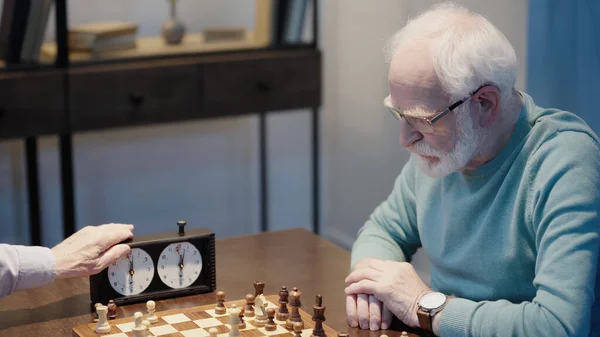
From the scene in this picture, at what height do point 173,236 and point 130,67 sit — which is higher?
point 130,67

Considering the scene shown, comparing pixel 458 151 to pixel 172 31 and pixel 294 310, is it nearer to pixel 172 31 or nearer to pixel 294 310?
pixel 294 310

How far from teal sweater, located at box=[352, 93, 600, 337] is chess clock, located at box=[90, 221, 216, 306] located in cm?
37

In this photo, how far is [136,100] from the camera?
4.18 meters

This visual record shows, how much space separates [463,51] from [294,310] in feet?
2.16

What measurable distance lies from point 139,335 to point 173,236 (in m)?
0.36

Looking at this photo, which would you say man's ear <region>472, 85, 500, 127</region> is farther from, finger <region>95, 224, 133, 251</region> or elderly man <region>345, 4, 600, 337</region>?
finger <region>95, 224, 133, 251</region>

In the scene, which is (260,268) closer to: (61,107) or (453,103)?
(453,103)

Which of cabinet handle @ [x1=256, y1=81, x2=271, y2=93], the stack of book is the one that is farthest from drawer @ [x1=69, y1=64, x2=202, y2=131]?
cabinet handle @ [x1=256, y1=81, x2=271, y2=93]

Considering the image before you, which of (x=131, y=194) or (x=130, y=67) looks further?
(x=131, y=194)

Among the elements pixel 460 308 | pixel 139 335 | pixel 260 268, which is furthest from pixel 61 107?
pixel 460 308

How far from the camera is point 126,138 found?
4.81m

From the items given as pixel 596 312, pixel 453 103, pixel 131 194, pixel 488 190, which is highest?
pixel 453 103

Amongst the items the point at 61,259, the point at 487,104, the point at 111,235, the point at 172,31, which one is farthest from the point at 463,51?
the point at 172,31

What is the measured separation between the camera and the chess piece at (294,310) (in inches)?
81.2
